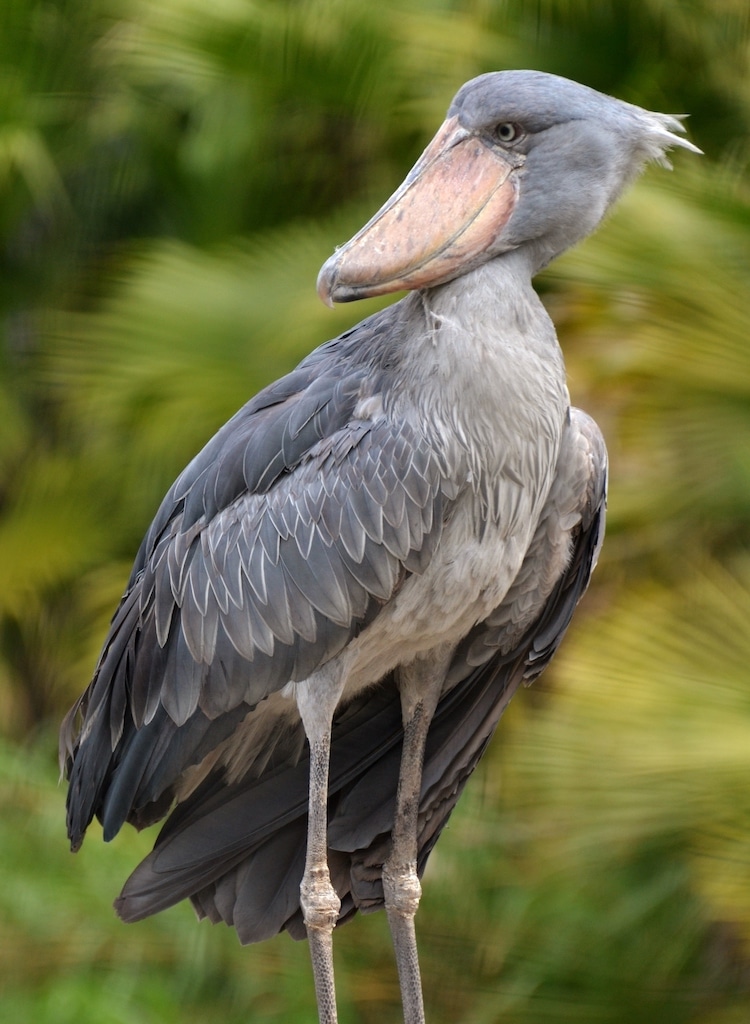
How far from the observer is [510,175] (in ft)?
9.12

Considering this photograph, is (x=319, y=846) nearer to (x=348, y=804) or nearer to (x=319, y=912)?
(x=319, y=912)

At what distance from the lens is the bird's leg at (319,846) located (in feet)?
9.69

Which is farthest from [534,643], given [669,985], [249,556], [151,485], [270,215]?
[270,215]

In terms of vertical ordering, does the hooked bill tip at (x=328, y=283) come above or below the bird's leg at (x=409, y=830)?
above

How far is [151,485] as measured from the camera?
19.8 feet

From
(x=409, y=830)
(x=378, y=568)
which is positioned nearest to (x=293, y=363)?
(x=409, y=830)

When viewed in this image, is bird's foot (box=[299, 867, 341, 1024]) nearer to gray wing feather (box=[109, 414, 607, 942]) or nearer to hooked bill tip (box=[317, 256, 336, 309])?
gray wing feather (box=[109, 414, 607, 942])

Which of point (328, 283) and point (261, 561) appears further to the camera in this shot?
point (261, 561)

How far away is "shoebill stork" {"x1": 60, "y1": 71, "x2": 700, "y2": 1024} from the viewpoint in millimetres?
2762

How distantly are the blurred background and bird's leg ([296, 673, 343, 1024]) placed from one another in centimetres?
91

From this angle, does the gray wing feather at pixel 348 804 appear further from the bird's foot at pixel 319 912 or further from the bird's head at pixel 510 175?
the bird's head at pixel 510 175

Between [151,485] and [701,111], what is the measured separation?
8.42ft

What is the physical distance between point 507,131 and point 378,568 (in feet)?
2.81

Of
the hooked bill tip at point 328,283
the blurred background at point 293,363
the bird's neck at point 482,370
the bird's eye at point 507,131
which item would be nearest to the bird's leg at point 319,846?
the bird's neck at point 482,370
